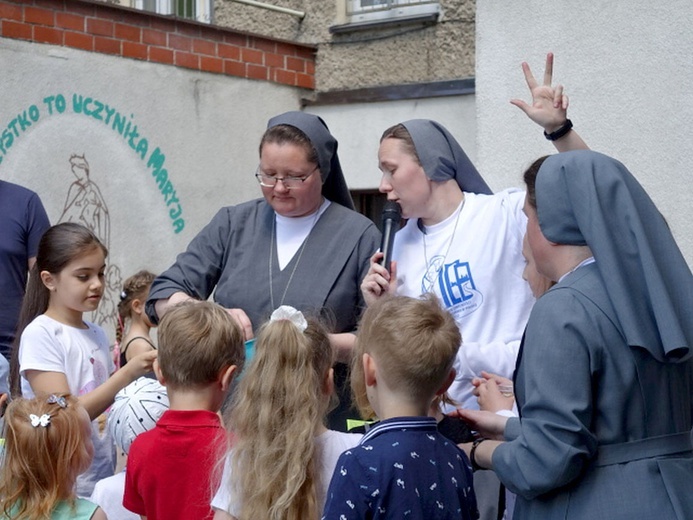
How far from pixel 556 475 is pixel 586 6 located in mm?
4547

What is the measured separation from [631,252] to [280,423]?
1027 millimetres

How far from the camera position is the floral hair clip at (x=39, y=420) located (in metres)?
2.98

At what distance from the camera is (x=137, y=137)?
746 cm

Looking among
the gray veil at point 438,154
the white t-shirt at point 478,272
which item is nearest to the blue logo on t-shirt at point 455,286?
the white t-shirt at point 478,272

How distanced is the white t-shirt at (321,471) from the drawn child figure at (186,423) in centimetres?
13

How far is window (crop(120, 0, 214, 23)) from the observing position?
8852mm

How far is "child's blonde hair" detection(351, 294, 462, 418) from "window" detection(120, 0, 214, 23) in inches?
258

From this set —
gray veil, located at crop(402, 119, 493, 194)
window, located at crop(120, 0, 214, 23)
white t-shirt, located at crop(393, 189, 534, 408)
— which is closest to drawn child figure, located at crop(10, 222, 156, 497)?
white t-shirt, located at crop(393, 189, 534, 408)

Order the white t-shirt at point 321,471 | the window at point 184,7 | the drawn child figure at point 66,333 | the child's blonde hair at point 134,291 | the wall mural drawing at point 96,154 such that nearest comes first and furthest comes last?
the white t-shirt at point 321,471 < the drawn child figure at point 66,333 < the child's blonde hair at point 134,291 < the wall mural drawing at point 96,154 < the window at point 184,7

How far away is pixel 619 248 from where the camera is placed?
2.39 metres

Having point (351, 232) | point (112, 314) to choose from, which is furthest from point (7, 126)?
point (351, 232)

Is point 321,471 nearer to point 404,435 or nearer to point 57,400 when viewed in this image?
point 404,435

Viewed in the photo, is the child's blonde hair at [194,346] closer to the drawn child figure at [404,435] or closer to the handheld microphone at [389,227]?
the drawn child figure at [404,435]

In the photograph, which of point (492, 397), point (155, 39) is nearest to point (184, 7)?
point (155, 39)
